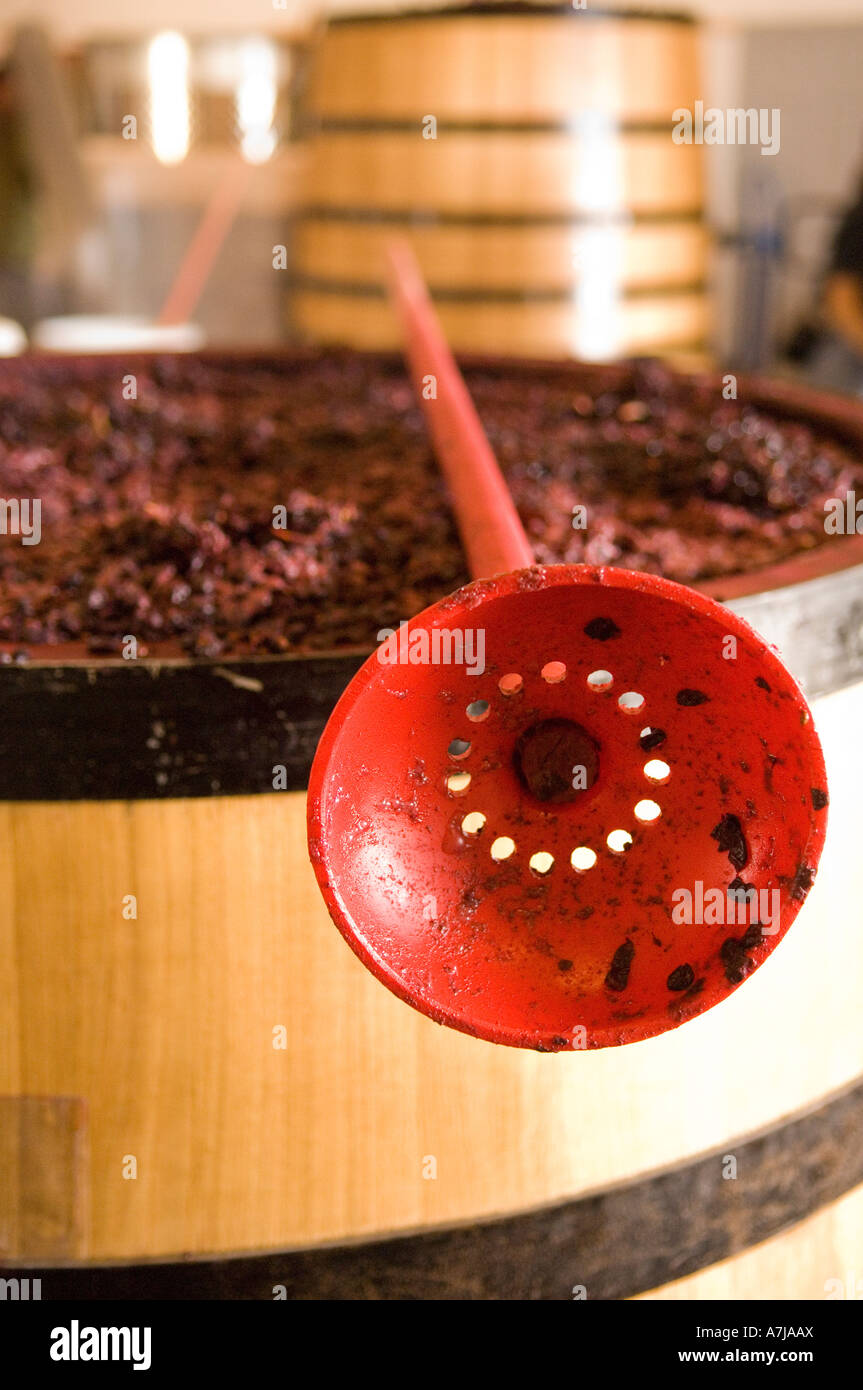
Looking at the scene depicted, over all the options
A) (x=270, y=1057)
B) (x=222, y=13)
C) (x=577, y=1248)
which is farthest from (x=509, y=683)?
(x=222, y=13)

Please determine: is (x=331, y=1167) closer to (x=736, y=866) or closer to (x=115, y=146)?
(x=736, y=866)

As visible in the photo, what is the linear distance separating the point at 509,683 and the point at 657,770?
0.14m

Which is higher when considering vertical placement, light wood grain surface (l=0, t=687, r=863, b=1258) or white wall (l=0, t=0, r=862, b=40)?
white wall (l=0, t=0, r=862, b=40)

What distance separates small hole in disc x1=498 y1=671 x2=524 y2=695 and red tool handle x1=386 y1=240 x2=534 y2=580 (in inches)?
3.4

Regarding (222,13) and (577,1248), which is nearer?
(577,1248)

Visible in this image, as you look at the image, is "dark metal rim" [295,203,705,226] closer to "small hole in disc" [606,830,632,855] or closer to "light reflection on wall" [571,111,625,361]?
"light reflection on wall" [571,111,625,361]

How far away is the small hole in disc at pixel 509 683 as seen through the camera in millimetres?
994

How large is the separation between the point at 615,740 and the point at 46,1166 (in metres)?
0.79

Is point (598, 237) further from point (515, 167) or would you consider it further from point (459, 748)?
point (459, 748)

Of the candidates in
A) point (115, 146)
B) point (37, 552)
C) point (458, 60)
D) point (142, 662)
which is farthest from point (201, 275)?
point (142, 662)

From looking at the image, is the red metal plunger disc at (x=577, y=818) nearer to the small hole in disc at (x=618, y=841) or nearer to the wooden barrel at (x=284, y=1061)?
the small hole in disc at (x=618, y=841)

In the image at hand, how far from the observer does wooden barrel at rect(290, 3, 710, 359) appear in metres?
4.46

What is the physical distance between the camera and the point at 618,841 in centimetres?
102

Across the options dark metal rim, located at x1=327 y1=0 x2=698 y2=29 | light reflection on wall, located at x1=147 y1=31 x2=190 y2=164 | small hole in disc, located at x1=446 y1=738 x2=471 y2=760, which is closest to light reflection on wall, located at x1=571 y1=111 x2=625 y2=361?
dark metal rim, located at x1=327 y1=0 x2=698 y2=29
